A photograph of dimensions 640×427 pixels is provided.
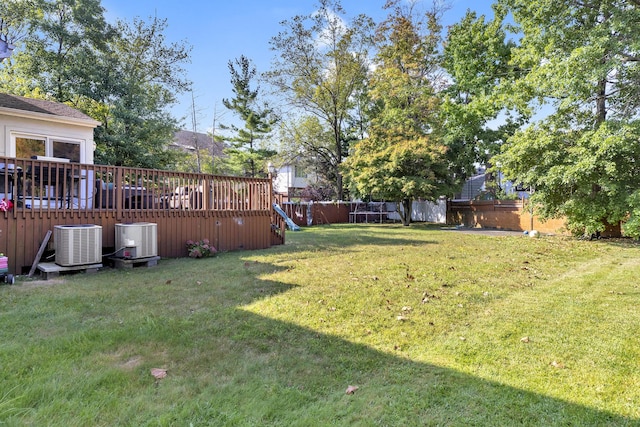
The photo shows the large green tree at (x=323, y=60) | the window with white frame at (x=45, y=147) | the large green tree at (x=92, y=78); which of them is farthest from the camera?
the large green tree at (x=323, y=60)

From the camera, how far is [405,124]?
1850cm

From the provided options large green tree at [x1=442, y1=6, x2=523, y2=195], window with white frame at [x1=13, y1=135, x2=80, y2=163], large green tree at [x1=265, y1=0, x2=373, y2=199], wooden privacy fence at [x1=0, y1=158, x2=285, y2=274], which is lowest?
wooden privacy fence at [x1=0, y1=158, x2=285, y2=274]

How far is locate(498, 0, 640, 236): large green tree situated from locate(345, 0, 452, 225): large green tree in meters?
5.16

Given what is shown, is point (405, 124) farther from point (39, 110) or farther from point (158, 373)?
point (158, 373)

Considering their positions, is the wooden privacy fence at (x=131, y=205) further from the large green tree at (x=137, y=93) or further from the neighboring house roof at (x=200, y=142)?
the neighboring house roof at (x=200, y=142)

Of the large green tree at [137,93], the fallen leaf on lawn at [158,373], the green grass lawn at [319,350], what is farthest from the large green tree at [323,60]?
the fallen leaf on lawn at [158,373]

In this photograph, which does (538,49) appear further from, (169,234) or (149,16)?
(149,16)

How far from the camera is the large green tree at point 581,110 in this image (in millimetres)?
9406

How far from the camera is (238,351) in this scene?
2.77 metres

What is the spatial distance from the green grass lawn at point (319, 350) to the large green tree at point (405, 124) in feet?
39.2

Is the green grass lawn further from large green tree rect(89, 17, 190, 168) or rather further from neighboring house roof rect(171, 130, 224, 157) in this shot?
neighboring house roof rect(171, 130, 224, 157)

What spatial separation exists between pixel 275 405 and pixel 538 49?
13.2 m

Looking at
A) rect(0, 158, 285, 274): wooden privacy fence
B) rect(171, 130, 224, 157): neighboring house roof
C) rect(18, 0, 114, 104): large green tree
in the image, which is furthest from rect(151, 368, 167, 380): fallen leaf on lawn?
rect(171, 130, 224, 157): neighboring house roof

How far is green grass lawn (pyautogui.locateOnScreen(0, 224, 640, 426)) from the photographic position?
6.55 feet
